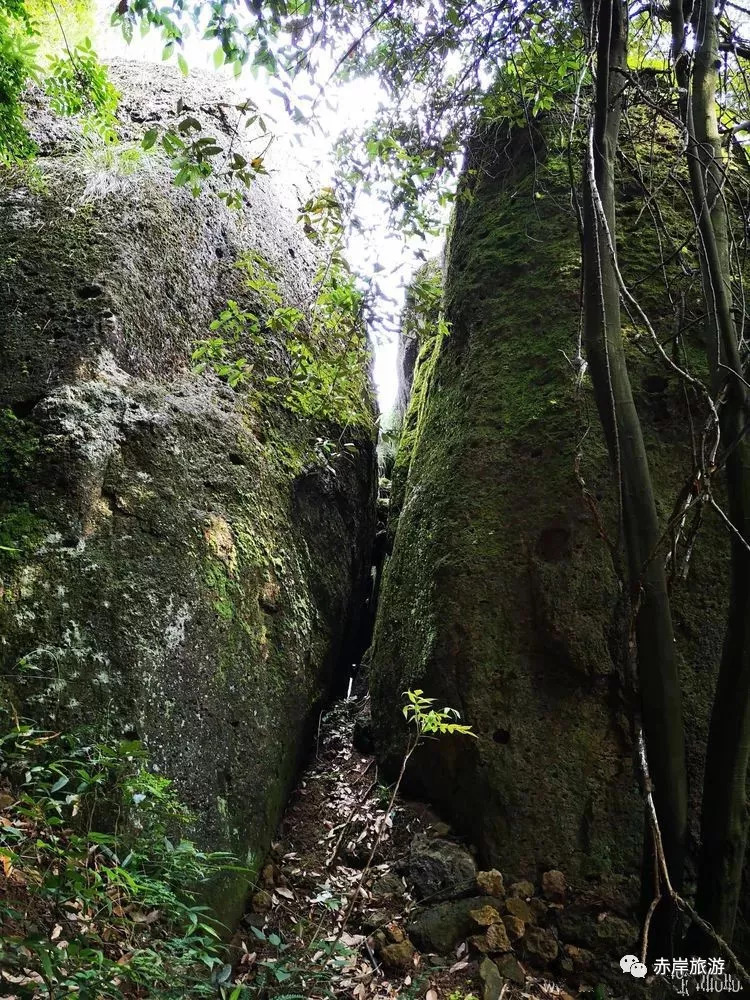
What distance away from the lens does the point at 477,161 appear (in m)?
5.97

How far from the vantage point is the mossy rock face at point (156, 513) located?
3.42 metres

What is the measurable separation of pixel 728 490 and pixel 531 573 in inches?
59.2

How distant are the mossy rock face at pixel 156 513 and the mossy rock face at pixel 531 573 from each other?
0.92 metres

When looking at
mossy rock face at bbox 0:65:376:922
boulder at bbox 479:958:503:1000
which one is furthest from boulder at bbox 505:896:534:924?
mossy rock face at bbox 0:65:376:922

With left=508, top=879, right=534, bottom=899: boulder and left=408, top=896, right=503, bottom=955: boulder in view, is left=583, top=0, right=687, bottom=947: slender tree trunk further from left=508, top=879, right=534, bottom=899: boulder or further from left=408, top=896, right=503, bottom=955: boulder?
left=408, top=896, right=503, bottom=955: boulder

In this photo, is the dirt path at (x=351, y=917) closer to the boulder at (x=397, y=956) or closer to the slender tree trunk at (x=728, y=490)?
the boulder at (x=397, y=956)

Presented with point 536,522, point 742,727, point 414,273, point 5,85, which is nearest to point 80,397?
point 5,85

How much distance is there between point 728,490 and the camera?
2938mm

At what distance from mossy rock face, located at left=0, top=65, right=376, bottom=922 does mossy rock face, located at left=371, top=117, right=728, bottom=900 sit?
3.03ft

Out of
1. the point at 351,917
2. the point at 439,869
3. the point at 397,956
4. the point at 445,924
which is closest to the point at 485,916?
the point at 445,924

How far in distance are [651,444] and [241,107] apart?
3.17 metres

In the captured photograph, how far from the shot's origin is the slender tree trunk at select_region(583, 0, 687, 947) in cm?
275

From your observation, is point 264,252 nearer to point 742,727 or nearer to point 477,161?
point 477,161

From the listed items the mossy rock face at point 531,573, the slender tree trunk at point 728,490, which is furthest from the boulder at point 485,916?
the slender tree trunk at point 728,490
